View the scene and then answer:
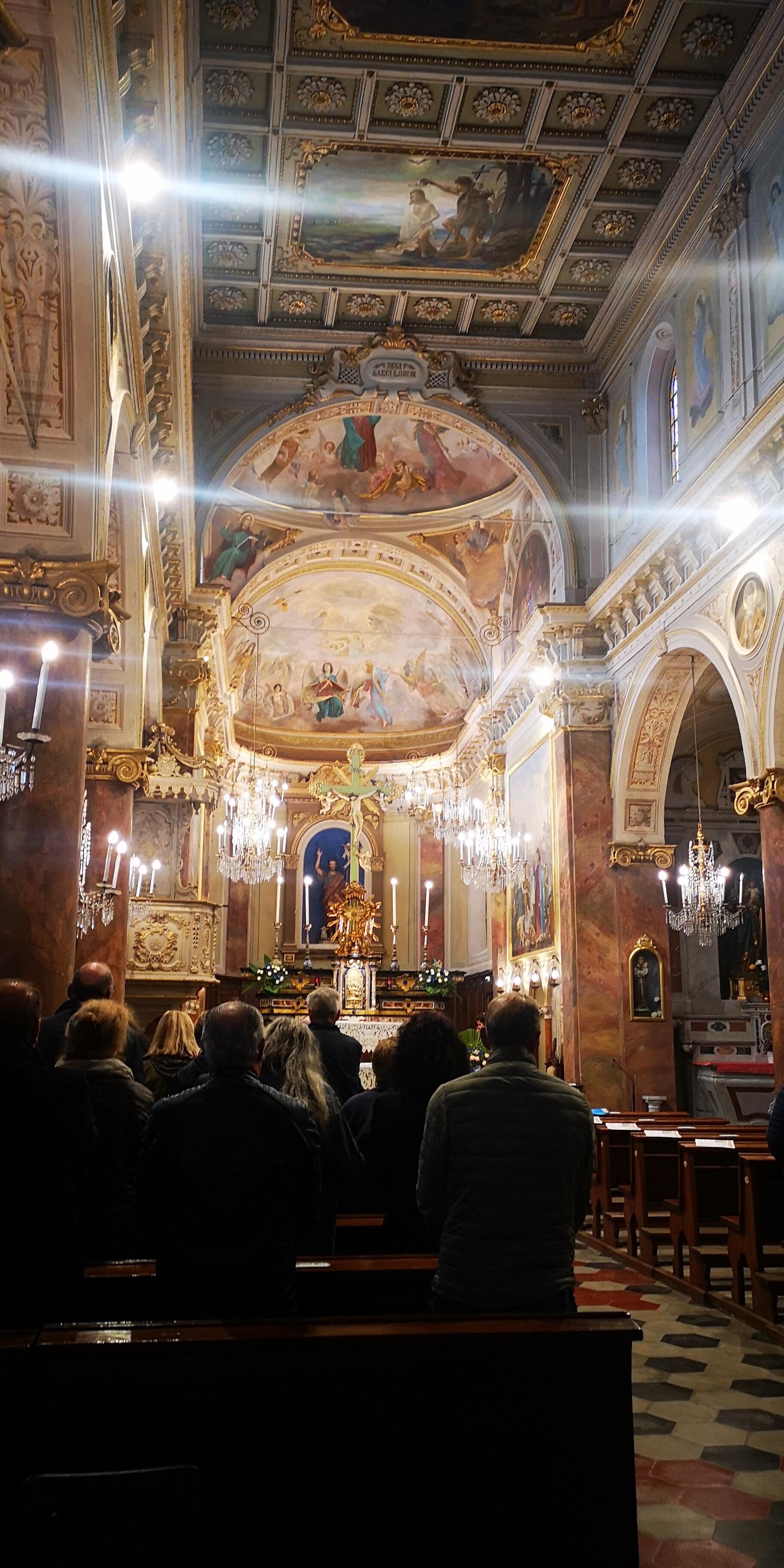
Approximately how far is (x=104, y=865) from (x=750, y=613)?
22.5ft

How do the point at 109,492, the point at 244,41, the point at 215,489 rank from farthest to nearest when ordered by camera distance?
the point at 215,489 → the point at 244,41 → the point at 109,492

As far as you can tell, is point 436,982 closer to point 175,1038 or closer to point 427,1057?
point 175,1038

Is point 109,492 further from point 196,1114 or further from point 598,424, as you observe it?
point 598,424

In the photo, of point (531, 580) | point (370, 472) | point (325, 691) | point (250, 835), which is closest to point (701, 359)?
point (531, 580)

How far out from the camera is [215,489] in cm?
1678

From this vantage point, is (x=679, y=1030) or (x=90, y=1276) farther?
(x=679, y=1030)

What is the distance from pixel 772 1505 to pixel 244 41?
1258 centimetres

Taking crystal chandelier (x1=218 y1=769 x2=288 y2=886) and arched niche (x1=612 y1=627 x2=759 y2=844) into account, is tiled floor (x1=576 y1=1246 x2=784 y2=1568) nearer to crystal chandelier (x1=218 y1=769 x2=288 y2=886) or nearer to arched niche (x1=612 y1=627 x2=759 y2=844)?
arched niche (x1=612 y1=627 x2=759 y2=844)

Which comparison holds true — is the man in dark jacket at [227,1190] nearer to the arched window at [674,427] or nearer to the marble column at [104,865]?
the marble column at [104,865]

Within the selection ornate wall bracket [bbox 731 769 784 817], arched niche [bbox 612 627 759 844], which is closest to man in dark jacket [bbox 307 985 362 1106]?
ornate wall bracket [bbox 731 769 784 817]

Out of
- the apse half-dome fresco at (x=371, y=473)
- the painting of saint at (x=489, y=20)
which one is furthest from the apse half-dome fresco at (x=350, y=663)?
the painting of saint at (x=489, y=20)

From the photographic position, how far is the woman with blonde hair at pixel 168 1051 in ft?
20.8

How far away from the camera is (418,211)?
14.2m

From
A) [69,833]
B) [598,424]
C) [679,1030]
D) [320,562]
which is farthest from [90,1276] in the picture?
[320,562]
